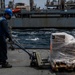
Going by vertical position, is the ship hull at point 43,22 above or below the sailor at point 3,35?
below

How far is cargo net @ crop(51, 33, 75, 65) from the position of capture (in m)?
8.32

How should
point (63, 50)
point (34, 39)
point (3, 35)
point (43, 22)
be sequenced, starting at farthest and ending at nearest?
point (43, 22) < point (34, 39) < point (3, 35) < point (63, 50)

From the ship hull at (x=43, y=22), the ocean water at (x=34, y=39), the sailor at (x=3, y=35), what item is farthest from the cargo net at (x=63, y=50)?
the ship hull at (x=43, y=22)

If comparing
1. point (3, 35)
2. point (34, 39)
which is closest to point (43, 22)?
point (34, 39)

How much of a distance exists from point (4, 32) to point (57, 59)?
1603 mm

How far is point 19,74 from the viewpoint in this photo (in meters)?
8.01

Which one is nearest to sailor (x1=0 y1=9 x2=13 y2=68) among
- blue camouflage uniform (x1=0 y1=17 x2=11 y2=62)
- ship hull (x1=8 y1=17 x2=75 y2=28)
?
blue camouflage uniform (x1=0 y1=17 x2=11 y2=62)

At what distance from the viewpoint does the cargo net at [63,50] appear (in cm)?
832

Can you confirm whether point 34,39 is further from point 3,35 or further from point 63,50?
point 63,50

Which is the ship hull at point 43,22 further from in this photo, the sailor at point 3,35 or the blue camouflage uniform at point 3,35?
the blue camouflage uniform at point 3,35

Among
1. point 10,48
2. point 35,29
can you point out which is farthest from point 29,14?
point 10,48

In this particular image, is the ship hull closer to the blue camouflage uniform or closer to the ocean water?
the ocean water

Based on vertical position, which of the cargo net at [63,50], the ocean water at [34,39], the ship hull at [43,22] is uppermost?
the cargo net at [63,50]

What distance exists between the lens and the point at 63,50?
848cm
